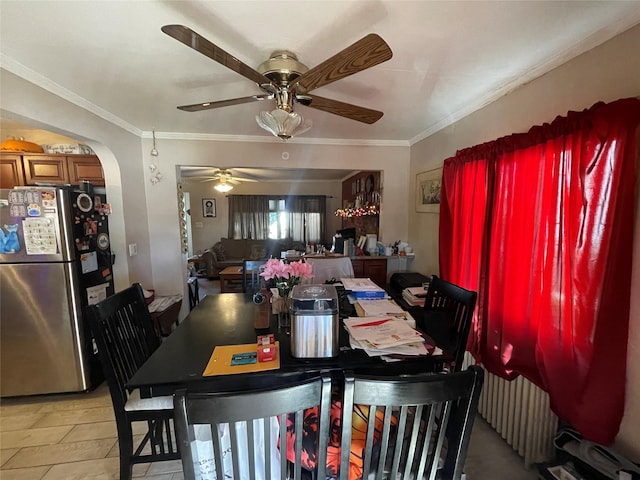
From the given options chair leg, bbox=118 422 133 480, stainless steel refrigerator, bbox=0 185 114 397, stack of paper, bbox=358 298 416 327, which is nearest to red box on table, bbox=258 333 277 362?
stack of paper, bbox=358 298 416 327

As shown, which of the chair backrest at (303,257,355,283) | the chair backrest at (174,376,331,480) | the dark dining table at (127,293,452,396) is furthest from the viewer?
the chair backrest at (303,257,355,283)

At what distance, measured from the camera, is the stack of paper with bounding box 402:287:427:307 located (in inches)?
88.5

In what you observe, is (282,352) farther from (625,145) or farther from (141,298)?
(625,145)

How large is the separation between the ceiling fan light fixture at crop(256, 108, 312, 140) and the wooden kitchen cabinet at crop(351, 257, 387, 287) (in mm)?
1907

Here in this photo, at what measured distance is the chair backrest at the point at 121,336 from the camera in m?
1.24

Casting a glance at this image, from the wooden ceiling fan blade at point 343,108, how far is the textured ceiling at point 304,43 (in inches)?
Answer: 8.1

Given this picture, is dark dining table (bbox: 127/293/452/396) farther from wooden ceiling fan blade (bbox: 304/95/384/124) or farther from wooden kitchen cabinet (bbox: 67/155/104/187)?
wooden kitchen cabinet (bbox: 67/155/104/187)

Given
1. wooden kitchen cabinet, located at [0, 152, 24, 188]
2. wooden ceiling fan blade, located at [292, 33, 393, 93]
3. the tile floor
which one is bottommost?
the tile floor

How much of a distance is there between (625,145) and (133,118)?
10.9 ft

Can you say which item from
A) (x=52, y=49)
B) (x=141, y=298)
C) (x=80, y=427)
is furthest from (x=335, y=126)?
(x=80, y=427)

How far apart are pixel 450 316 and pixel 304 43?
66.9 inches

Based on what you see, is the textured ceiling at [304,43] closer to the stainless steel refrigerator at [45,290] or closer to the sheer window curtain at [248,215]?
the stainless steel refrigerator at [45,290]

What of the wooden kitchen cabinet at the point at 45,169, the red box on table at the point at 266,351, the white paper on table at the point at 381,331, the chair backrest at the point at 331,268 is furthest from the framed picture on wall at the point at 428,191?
the wooden kitchen cabinet at the point at 45,169

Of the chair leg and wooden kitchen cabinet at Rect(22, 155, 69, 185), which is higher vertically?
wooden kitchen cabinet at Rect(22, 155, 69, 185)
